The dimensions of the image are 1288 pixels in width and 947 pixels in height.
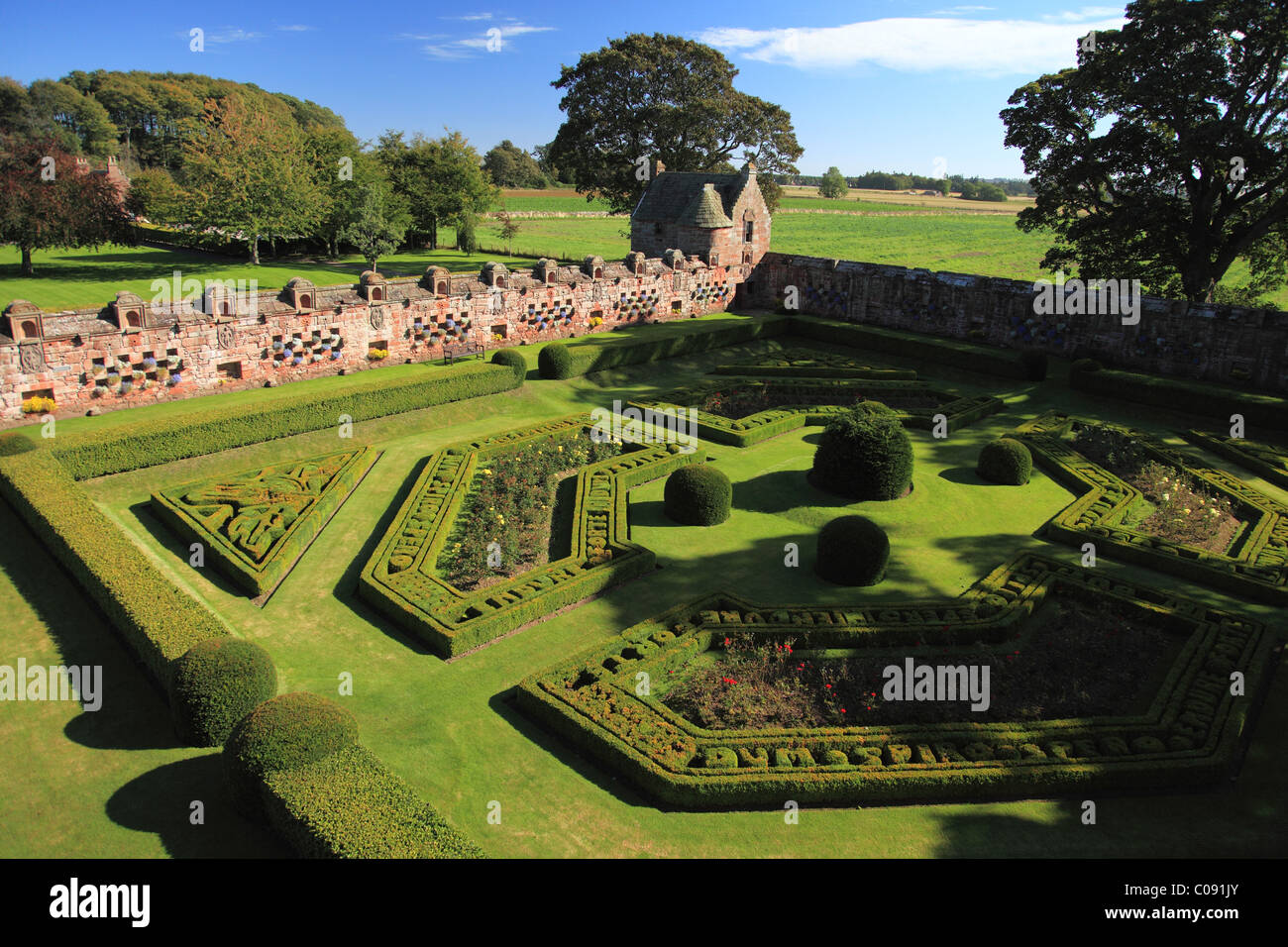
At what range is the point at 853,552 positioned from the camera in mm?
15820

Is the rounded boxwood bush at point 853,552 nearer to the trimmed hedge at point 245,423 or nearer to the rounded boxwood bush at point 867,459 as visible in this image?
the rounded boxwood bush at point 867,459

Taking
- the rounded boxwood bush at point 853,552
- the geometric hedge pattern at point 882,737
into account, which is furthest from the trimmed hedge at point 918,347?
the geometric hedge pattern at point 882,737

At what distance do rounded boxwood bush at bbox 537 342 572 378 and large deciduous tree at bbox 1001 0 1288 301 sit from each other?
65.5 feet

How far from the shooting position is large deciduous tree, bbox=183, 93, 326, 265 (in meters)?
43.5

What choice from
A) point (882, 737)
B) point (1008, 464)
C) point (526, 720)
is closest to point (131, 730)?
point (526, 720)

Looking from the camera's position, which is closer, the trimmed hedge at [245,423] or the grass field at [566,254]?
the trimmed hedge at [245,423]

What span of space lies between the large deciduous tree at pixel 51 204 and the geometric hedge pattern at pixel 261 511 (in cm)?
3236

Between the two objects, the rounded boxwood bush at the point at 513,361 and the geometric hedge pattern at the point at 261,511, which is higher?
the rounded boxwood bush at the point at 513,361

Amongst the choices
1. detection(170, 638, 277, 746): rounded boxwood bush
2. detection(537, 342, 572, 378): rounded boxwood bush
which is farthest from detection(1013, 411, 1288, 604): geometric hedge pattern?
detection(170, 638, 277, 746): rounded boxwood bush

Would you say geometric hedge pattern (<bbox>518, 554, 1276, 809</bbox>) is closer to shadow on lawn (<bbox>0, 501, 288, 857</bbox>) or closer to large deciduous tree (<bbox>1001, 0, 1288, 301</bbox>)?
shadow on lawn (<bbox>0, 501, 288, 857</bbox>)

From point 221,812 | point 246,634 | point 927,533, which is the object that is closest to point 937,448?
point 927,533

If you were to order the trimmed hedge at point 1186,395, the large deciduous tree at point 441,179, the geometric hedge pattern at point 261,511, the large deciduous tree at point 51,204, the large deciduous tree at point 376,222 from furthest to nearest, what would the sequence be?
the large deciduous tree at point 441,179 < the large deciduous tree at point 376,222 < the large deciduous tree at point 51,204 < the trimmed hedge at point 1186,395 < the geometric hedge pattern at point 261,511

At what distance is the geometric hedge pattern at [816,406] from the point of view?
2461cm
